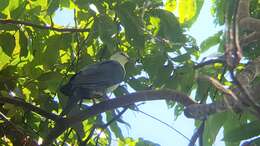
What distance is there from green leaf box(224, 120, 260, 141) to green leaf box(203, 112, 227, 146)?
51cm

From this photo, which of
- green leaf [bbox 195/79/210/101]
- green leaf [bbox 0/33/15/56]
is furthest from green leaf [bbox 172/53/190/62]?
green leaf [bbox 0/33/15/56]

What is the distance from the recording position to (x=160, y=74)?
3340 millimetres

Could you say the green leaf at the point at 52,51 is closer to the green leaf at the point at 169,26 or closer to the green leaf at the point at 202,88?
the green leaf at the point at 169,26

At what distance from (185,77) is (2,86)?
1398mm

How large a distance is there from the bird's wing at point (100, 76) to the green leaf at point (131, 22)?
773mm

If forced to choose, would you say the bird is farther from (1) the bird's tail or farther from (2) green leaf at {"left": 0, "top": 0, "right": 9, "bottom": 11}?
(2) green leaf at {"left": 0, "top": 0, "right": 9, "bottom": 11}

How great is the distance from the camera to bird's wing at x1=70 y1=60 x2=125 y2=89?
3.97 m

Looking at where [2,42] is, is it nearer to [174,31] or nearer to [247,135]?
[174,31]

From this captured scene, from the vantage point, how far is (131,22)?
10.4ft

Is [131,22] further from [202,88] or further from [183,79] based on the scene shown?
[202,88]

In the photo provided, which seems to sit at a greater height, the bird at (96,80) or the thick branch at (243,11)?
the thick branch at (243,11)

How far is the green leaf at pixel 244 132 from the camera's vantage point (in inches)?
91.7

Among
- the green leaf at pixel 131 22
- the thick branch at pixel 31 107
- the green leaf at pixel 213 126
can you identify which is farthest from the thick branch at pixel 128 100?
the green leaf at pixel 131 22

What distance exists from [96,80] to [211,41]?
4.65 feet
